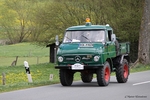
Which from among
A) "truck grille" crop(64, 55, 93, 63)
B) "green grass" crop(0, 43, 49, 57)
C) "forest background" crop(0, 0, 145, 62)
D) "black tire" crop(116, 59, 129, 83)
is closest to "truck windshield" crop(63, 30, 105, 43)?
"truck grille" crop(64, 55, 93, 63)

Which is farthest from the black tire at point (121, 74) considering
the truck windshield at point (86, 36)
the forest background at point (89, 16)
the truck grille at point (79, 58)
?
the forest background at point (89, 16)

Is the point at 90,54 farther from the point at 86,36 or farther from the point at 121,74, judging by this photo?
the point at 121,74

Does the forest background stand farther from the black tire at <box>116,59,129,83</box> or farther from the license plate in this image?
the license plate

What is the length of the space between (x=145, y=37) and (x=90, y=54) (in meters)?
18.2

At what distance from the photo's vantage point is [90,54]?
18688mm

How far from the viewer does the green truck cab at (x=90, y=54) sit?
18.7 m

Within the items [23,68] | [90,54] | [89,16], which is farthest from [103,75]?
[23,68]

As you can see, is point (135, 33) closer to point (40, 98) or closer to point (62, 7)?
point (62, 7)

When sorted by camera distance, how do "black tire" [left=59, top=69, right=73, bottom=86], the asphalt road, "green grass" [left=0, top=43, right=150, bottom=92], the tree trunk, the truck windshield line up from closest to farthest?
the asphalt road, "black tire" [left=59, top=69, right=73, bottom=86], the truck windshield, "green grass" [left=0, top=43, right=150, bottom=92], the tree trunk

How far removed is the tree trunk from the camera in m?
35.2

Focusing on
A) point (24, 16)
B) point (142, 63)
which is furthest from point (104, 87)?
point (24, 16)

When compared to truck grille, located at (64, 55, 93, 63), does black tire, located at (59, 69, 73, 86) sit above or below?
below

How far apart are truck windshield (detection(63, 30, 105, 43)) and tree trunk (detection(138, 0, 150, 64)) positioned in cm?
1600

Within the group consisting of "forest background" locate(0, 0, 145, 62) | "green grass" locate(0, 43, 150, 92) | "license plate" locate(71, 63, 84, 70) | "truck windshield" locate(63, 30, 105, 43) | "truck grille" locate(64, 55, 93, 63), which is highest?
"forest background" locate(0, 0, 145, 62)
